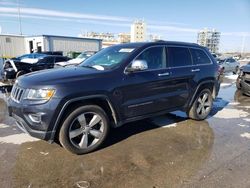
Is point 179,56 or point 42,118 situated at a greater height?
point 179,56

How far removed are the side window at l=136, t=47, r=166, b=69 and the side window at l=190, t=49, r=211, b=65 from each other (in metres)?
1.04

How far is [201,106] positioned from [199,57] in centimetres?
117

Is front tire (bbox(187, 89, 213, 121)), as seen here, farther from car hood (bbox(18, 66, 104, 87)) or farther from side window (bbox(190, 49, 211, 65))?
car hood (bbox(18, 66, 104, 87))

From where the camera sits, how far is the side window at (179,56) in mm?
4977

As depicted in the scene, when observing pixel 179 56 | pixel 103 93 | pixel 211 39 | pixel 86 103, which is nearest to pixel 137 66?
pixel 103 93

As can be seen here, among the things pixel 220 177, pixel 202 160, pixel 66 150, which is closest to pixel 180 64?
pixel 202 160

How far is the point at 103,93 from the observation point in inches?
152

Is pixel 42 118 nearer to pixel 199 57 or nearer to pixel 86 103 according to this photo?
pixel 86 103

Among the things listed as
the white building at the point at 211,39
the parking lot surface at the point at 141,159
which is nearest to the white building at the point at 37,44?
the parking lot surface at the point at 141,159

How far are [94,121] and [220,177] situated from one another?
2.02m

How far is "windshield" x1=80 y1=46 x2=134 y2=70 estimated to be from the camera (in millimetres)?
4320

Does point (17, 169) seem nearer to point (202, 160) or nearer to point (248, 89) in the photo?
point (202, 160)

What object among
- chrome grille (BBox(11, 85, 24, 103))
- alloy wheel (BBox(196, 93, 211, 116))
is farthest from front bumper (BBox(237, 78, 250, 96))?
chrome grille (BBox(11, 85, 24, 103))

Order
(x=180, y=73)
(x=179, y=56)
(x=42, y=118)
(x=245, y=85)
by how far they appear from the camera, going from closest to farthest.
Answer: (x=42, y=118)
(x=180, y=73)
(x=179, y=56)
(x=245, y=85)
